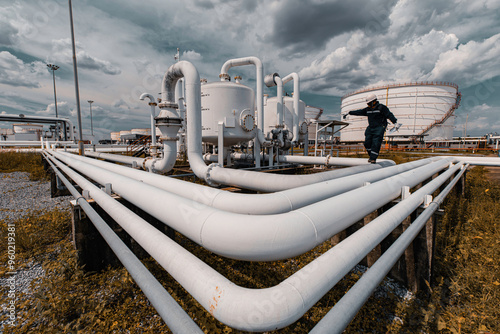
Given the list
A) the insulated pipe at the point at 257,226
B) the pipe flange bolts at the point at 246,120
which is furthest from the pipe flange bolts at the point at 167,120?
the insulated pipe at the point at 257,226

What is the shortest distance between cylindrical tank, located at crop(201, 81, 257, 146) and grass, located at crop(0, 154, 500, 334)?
4.16 metres

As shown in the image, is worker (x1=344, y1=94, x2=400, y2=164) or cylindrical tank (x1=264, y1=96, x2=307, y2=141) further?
cylindrical tank (x1=264, y1=96, x2=307, y2=141)

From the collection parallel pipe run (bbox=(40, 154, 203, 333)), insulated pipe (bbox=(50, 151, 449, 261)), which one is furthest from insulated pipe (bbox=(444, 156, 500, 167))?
parallel pipe run (bbox=(40, 154, 203, 333))

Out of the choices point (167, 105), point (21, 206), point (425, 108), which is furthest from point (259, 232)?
point (425, 108)

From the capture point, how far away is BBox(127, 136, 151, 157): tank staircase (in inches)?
596

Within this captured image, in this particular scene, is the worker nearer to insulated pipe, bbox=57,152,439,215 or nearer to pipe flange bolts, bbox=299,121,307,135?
insulated pipe, bbox=57,152,439,215

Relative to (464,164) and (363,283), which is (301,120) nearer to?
(464,164)

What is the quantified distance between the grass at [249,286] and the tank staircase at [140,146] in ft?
39.7

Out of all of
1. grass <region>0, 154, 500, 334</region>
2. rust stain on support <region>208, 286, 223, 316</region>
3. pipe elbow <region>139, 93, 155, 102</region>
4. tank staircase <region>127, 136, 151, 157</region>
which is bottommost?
grass <region>0, 154, 500, 334</region>

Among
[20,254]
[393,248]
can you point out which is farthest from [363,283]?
[20,254]

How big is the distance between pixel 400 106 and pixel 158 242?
149 feet

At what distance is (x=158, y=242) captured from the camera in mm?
1312

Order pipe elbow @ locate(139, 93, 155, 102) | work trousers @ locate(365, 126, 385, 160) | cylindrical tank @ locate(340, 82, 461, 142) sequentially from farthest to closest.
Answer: cylindrical tank @ locate(340, 82, 461, 142) → pipe elbow @ locate(139, 93, 155, 102) → work trousers @ locate(365, 126, 385, 160)

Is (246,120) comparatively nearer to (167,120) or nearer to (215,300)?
(167,120)
